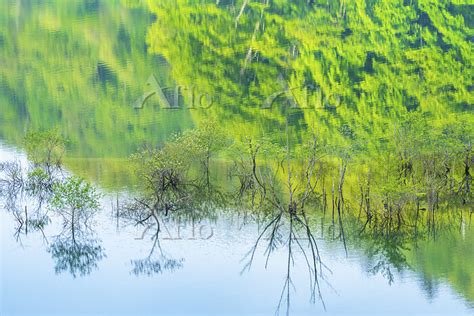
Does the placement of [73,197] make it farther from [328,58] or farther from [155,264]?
[328,58]

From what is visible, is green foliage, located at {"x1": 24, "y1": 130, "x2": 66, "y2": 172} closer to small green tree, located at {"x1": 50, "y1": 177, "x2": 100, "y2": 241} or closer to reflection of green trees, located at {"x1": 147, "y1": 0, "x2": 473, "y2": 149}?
small green tree, located at {"x1": 50, "y1": 177, "x2": 100, "y2": 241}

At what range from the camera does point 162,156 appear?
16.9 meters

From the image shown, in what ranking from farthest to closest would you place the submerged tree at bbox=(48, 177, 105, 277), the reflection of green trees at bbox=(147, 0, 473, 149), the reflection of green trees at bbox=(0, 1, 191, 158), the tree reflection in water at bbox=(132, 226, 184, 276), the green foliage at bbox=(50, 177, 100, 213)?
Answer: the reflection of green trees at bbox=(147, 0, 473, 149) < the reflection of green trees at bbox=(0, 1, 191, 158) < the green foliage at bbox=(50, 177, 100, 213) < the submerged tree at bbox=(48, 177, 105, 277) < the tree reflection in water at bbox=(132, 226, 184, 276)

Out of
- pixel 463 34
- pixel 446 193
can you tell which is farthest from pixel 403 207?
pixel 463 34

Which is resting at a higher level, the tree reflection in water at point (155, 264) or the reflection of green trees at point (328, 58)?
the reflection of green trees at point (328, 58)

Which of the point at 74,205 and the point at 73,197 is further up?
the point at 73,197

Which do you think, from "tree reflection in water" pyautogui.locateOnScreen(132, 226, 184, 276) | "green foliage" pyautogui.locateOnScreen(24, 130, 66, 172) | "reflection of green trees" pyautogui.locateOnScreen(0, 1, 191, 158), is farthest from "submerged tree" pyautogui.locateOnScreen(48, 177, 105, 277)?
"reflection of green trees" pyautogui.locateOnScreen(0, 1, 191, 158)

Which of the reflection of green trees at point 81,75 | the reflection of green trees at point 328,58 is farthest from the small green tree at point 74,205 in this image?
the reflection of green trees at point 328,58

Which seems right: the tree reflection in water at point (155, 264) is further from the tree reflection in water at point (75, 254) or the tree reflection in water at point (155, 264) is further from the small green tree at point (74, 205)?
the small green tree at point (74, 205)

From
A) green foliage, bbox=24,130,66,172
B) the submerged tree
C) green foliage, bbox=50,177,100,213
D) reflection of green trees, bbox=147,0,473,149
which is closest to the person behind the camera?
the submerged tree

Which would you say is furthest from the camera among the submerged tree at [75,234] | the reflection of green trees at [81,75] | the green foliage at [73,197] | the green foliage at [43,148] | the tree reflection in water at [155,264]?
the reflection of green trees at [81,75]

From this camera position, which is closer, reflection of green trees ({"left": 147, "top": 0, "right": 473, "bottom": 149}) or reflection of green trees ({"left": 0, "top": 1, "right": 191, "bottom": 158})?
reflection of green trees ({"left": 0, "top": 1, "right": 191, "bottom": 158})

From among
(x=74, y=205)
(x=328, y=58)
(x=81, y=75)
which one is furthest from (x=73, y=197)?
(x=328, y=58)

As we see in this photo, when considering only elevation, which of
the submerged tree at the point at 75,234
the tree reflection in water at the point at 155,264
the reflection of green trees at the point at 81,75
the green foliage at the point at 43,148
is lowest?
the tree reflection in water at the point at 155,264
